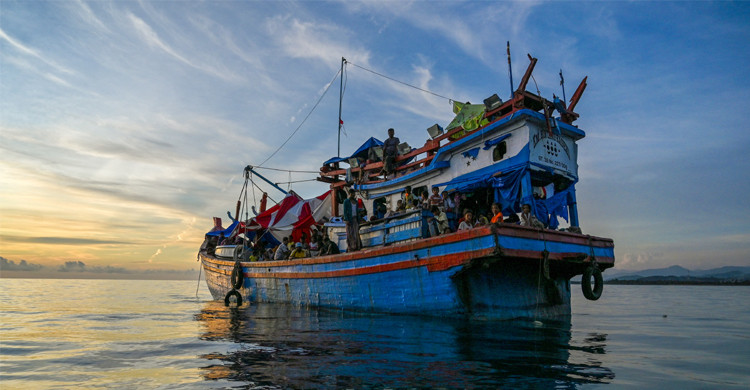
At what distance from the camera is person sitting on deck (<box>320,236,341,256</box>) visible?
1462cm

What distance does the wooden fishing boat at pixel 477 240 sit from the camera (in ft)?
33.0

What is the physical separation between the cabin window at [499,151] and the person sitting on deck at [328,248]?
6.25 metres

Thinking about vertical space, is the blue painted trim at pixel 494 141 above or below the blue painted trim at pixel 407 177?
above

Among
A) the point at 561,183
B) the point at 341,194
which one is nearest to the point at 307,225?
the point at 341,194

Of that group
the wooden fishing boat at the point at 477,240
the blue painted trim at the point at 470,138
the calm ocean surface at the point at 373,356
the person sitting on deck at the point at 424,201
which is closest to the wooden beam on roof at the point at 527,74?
the wooden fishing boat at the point at 477,240

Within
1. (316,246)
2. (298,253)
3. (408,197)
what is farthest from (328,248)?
(408,197)

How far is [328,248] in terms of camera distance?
14.6 m

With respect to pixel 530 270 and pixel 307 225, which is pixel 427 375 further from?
pixel 307 225

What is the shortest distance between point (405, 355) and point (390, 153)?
11.1 metres

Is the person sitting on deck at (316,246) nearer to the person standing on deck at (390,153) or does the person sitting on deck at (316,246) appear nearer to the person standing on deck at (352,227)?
the person standing on deck at (352,227)

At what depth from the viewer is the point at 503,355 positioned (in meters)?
6.29

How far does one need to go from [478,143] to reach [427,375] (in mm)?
9539

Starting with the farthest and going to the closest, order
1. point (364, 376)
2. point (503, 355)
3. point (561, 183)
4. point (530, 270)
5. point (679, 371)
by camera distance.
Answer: point (561, 183)
point (530, 270)
point (503, 355)
point (679, 371)
point (364, 376)

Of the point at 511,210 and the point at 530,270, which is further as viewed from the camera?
the point at 511,210
